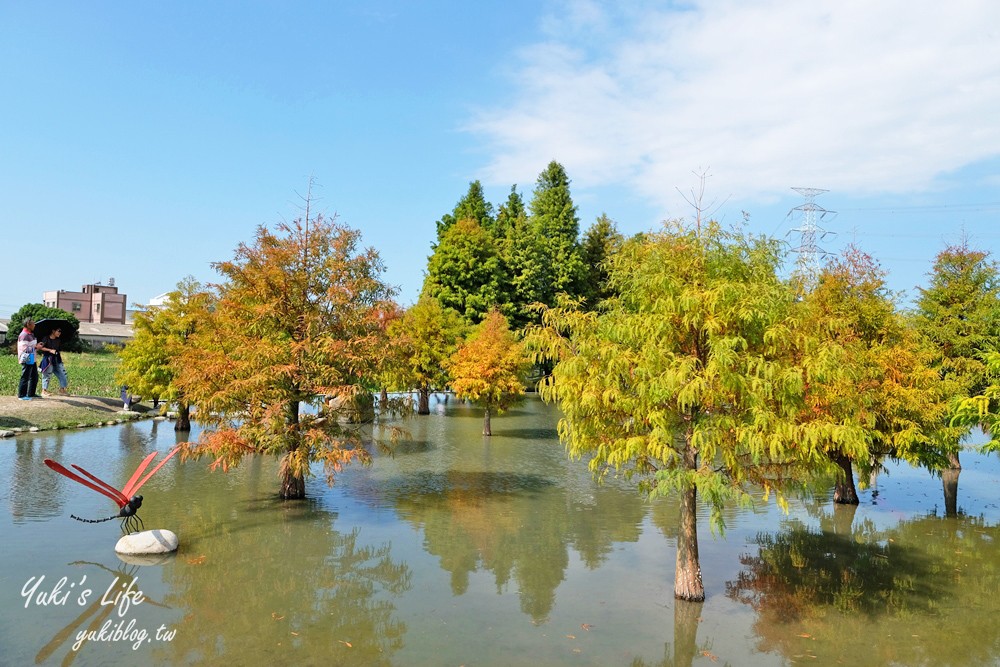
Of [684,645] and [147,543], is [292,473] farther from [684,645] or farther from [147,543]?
[684,645]

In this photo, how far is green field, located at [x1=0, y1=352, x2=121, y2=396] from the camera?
39.6 metres

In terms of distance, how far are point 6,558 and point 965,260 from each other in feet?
84.8

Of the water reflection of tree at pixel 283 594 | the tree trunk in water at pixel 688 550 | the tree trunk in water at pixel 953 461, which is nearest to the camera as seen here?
the water reflection of tree at pixel 283 594

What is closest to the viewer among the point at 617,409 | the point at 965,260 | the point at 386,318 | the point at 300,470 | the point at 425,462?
the point at 617,409

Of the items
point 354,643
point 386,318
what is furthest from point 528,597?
point 386,318

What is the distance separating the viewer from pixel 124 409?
119 ft

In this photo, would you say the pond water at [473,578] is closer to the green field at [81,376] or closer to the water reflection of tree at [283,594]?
the water reflection of tree at [283,594]

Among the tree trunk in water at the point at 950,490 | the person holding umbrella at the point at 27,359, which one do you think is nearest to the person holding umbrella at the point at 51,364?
the person holding umbrella at the point at 27,359

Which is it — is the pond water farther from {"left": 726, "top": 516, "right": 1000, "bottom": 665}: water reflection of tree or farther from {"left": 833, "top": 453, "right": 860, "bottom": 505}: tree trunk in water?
{"left": 833, "top": 453, "right": 860, "bottom": 505}: tree trunk in water

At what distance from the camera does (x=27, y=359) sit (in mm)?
30094

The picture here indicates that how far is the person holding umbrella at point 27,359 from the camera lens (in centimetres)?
2928

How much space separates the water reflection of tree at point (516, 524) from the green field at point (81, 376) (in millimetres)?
27368

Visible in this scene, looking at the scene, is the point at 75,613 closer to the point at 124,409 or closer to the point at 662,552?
the point at 662,552

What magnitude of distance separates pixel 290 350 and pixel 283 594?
23.2ft
